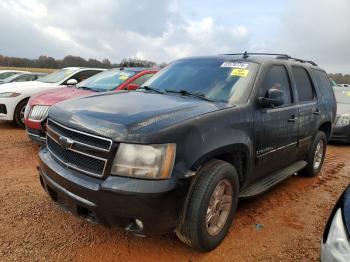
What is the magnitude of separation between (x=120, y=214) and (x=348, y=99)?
9.34 meters

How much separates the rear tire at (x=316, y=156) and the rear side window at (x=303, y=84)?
2.53ft

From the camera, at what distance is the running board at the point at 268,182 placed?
12.2 ft

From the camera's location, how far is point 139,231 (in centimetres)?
274

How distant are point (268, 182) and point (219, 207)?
1116mm

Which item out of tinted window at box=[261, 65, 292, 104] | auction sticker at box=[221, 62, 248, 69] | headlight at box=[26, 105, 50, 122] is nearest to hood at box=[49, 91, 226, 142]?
auction sticker at box=[221, 62, 248, 69]

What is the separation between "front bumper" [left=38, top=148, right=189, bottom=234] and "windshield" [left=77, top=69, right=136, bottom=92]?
14.2 feet

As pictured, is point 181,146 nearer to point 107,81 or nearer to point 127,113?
point 127,113

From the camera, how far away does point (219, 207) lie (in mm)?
3254

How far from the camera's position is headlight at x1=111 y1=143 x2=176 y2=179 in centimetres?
264

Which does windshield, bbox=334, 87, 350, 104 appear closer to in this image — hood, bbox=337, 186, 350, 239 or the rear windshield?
the rear windshield

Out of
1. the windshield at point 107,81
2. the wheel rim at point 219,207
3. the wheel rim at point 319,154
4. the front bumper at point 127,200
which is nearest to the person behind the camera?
the front bumper at point 127,200

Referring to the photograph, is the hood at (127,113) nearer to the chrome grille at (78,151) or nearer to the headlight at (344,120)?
the chrome grille at (78,151)

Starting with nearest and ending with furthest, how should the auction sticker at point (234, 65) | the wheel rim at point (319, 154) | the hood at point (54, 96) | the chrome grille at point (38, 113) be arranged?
the auction sticker at point (234, 65) → the wheel rim at point (319, 154) → the chrome grille at point (38, 113) → the hood at point (54, 96)

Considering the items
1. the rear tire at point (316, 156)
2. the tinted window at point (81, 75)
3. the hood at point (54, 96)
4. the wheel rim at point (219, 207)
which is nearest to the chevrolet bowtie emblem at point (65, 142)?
the wheel rim at point (219, 207)
